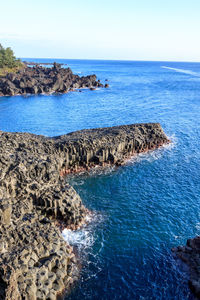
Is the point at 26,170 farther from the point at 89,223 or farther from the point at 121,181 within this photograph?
the point at 121,181

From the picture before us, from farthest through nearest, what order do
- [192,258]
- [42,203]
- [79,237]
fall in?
[42,203] < [79,237] < [192,258]

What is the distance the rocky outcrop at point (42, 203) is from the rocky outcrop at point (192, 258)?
1297cm

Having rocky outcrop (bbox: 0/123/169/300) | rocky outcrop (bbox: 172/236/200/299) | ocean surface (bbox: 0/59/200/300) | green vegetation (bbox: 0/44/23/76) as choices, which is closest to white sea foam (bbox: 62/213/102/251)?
ocean surface (bbox: 0/59/200/300)

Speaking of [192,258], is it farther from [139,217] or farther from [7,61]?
[7,61]

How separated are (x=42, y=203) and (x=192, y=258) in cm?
2174

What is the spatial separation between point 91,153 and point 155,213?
20.3 m

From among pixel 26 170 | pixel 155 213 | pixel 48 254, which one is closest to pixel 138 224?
pixel 155 213

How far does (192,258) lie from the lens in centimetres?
2903

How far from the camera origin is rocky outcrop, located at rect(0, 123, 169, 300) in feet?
82.2

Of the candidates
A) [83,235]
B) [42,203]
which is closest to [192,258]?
[83,235]

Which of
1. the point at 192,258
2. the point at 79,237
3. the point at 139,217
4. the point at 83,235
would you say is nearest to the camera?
the point at 192,258

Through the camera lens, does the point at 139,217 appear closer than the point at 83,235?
No

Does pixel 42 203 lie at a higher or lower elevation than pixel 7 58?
lower

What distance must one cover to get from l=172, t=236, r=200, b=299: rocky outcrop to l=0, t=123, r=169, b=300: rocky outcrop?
12970 mm
